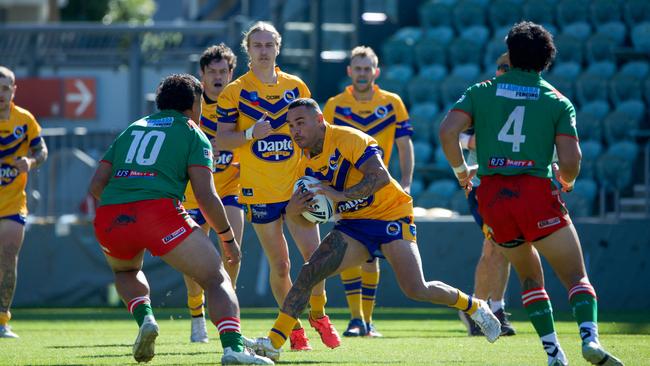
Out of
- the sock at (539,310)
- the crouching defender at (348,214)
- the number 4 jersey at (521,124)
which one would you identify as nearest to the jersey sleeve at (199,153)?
the crouching defender at (348,214)

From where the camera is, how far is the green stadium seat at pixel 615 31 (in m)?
19.7

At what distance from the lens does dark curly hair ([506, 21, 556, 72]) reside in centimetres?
755

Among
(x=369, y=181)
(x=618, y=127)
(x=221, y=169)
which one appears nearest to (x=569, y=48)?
(x=618, y=127)

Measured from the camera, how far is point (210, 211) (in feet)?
25.7

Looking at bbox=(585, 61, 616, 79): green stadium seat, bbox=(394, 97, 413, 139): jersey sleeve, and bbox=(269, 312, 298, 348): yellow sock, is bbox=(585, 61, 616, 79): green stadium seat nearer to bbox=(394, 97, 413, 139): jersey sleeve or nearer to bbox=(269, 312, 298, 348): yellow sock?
bbox=(394, 97, 413, 139): jersey sleeve

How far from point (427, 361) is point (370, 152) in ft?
5.00

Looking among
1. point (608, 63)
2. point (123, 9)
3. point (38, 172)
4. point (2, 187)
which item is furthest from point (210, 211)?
point (123, 9)

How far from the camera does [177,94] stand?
8.07m

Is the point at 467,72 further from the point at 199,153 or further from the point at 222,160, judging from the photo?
the point at 199,153

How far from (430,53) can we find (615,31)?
128 inches

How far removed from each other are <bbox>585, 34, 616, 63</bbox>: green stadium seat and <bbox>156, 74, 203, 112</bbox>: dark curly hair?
1264cm

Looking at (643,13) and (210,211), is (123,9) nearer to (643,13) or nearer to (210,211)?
(643,13)

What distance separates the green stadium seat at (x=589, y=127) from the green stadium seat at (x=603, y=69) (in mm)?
1073

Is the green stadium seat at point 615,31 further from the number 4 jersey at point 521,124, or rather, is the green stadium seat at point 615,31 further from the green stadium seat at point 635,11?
the number 4 jersey at point 521,124
